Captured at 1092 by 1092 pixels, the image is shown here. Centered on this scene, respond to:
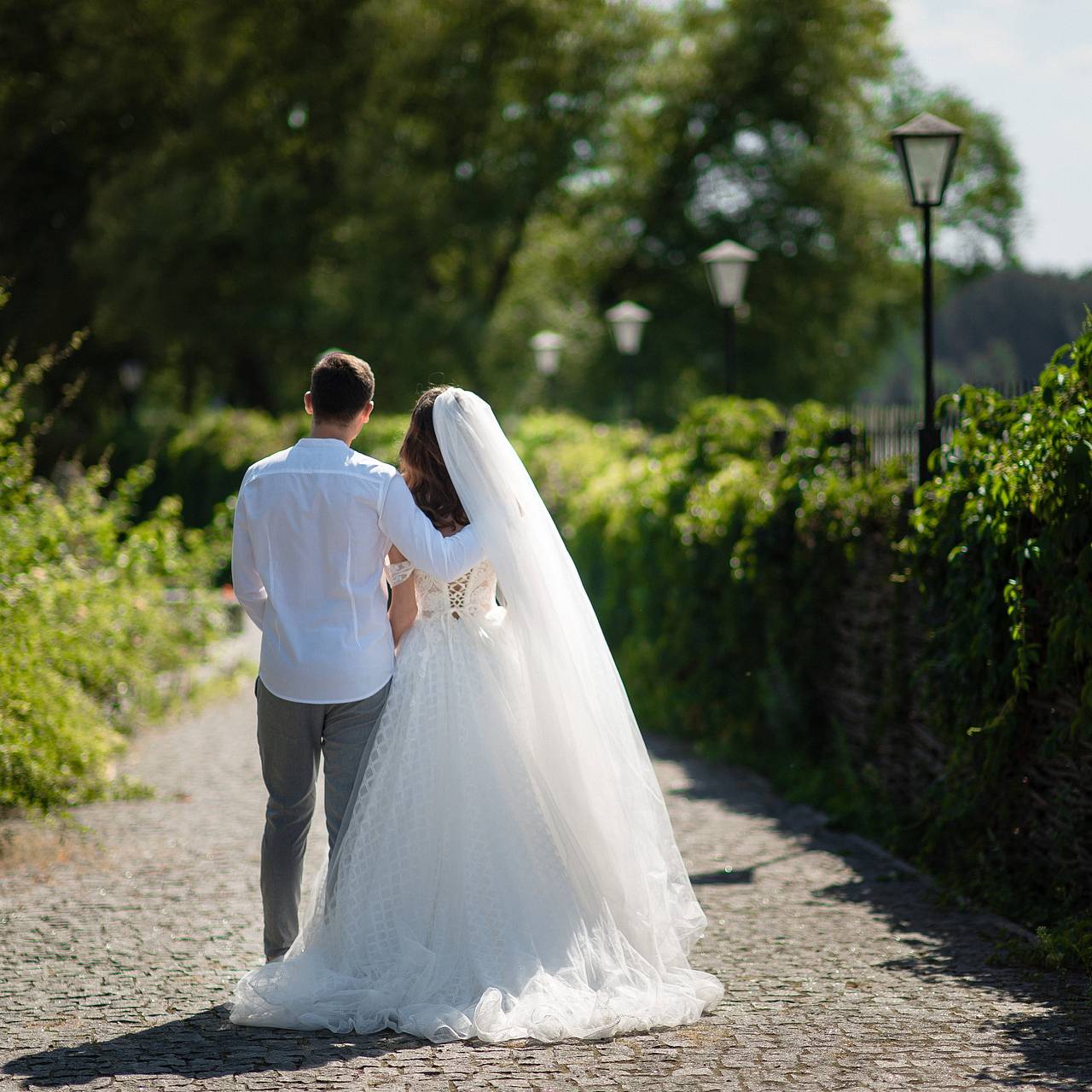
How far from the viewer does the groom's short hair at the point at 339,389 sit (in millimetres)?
4359

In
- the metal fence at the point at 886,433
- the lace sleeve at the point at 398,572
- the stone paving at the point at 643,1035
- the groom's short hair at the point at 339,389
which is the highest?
the metal fence at the point at 886,433

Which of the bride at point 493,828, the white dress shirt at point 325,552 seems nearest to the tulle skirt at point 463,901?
the bride at point 493,828

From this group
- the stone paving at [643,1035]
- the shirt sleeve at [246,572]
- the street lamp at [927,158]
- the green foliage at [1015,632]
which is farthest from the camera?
the street lamp at [927,158]

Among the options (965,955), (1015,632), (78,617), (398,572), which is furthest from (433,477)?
(78,617)

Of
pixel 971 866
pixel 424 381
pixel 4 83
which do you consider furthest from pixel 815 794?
pixel 4 83

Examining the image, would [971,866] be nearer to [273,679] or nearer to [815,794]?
[815,794]

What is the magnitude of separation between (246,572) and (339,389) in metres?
0.68

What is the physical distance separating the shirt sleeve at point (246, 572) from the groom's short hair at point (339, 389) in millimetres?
387

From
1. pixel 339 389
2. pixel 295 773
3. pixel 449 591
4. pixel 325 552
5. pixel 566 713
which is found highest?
pixel 339 389

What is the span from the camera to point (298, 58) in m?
31.1

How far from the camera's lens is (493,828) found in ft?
14.6

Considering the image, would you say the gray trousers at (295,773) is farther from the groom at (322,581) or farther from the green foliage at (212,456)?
the green foliage at (212,456)

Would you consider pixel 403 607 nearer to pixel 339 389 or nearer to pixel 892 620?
pixel 339 389

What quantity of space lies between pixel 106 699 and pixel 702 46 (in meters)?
29.1
